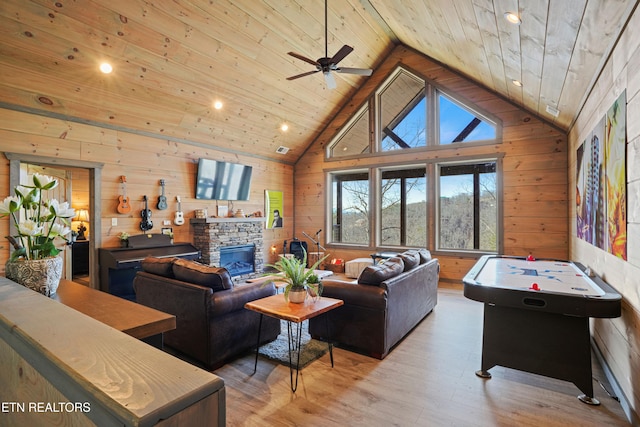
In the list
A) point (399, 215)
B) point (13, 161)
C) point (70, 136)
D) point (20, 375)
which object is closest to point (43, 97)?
point (70, 136)

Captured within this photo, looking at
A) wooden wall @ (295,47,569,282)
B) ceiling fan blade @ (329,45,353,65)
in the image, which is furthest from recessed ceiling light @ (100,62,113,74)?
wooden wall @ (295,47,569,282)

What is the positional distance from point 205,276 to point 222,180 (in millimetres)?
4109

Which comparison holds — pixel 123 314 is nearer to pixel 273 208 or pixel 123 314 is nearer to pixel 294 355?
pixel 294 355

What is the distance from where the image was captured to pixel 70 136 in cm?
478

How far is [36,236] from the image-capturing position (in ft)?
5.29

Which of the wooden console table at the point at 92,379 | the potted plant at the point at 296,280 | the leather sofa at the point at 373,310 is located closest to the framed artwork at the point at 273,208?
the leather sofa at the point at 373,310

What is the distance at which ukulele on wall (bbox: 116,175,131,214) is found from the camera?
5.32m

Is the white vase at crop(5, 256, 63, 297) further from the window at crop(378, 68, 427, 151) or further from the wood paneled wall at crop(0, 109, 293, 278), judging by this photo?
the window at crop(378, 68, 427, 151)

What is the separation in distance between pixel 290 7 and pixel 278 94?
170 cm

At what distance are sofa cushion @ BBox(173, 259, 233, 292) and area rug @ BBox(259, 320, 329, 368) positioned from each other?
79 cm

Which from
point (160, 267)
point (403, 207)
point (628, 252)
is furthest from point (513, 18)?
point (403, 207)

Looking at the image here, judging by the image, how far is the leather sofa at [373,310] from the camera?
124 inches

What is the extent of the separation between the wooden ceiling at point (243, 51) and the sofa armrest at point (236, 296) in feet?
10.8

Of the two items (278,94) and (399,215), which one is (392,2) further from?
(399,215)
